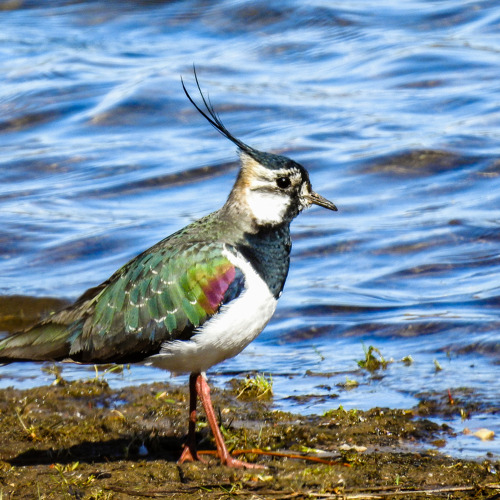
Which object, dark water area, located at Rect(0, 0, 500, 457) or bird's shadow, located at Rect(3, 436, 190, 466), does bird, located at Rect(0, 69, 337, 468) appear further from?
dark water area, located at Rect(0, 0, 500, 457)

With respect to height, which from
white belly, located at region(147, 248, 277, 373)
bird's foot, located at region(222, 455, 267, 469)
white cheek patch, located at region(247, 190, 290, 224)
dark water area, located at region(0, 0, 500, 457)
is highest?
white cheek patch, located at region(247, 190, 290, 224)

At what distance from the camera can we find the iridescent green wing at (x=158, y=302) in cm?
546

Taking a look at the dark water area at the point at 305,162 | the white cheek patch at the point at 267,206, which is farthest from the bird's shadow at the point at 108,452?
the white cheek patch at the point at 267,206

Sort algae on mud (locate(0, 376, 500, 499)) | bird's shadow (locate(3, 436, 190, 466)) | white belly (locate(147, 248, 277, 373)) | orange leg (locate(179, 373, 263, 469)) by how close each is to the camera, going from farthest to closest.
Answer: bird's shadow (locate(3, 436, 190, 466))
orange leg (locate(179, 373, 263, 469))
white belly (locate(147, 248, 277, 373))
algae on mud (locate(0, 376, 500, 499))

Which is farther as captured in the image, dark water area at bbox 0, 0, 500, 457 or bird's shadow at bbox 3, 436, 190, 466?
dark water area at bbox 0, 0, 500, 457

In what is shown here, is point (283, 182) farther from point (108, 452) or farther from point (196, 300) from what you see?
point (108, 452)

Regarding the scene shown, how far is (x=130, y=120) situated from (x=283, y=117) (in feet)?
7.22

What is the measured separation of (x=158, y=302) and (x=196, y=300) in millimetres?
234

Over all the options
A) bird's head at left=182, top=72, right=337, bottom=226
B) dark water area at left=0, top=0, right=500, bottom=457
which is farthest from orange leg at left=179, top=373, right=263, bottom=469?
bird's head at left=182, top=72, right=337, bottom=226

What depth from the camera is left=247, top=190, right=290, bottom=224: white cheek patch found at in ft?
19.3

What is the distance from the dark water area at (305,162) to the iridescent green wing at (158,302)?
1.42 metres

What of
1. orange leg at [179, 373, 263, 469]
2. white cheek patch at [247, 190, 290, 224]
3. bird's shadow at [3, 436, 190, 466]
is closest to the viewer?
orange leg at [179, 373, 263, 469]

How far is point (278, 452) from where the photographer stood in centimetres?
563

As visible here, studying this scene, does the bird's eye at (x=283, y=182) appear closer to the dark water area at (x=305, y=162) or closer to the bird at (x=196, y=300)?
the bird at (x=196, y=300)
